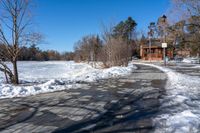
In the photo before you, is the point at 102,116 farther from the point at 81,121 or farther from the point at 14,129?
the point at 14,129

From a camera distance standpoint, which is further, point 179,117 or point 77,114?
point 77,114

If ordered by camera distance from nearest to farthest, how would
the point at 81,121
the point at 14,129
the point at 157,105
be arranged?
1. the point at 14,129
2. the point at 81,121
3. the point at 157,105

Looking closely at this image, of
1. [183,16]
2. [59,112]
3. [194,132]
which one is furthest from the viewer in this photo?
[183,16]

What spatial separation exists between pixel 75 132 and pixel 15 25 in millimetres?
10074

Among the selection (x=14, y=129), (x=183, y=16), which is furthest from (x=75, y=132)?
(x=183, y=16)

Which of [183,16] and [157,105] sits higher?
[183,16]

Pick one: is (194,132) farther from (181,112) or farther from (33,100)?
(33,100)

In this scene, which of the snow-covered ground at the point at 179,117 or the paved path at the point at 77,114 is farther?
the paved path at the point at 77,114

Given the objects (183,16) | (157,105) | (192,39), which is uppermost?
(183,16)

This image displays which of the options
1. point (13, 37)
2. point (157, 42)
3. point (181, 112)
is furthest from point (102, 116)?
point (157, 42)

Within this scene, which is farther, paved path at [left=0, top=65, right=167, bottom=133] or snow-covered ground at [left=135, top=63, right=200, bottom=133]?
paved path at [left=0, top=65, right=167, bottom=133]

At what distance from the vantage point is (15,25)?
13117mm

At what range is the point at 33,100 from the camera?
8297mm

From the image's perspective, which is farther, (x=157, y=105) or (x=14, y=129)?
(x=157, y=105)
